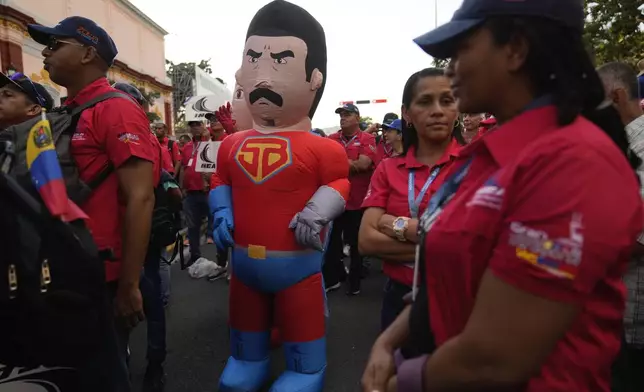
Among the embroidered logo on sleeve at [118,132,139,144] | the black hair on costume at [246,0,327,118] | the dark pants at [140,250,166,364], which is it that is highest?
the black hair on costume at [246,0,327,118]

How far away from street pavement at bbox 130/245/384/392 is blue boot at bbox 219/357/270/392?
0.46 metres

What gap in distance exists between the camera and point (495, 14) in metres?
0.94

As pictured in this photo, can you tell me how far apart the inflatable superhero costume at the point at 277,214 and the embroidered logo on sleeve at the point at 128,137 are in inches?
31.3

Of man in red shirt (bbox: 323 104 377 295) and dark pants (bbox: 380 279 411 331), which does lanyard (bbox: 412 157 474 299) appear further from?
man in red shirt (bbox: 323 104 377 295)

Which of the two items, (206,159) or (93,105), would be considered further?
(206,159)

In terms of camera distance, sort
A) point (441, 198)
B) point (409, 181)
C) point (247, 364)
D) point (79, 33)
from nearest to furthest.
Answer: point (441, 198) < point (79, 33) < point (409, 181) < point (247, 364)

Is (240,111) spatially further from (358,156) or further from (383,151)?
(383,151)

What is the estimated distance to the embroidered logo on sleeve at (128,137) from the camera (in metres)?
1.89

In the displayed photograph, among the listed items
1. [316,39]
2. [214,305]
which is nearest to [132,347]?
[214,305]

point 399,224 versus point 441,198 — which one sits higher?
point 441,198

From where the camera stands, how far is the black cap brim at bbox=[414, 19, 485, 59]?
979 millimetres

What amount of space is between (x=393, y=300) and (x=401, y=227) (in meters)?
0.44

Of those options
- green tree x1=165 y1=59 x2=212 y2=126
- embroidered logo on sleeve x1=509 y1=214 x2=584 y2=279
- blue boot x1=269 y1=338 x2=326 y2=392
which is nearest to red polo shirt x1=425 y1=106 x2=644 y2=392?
embroidered logo on sleeve x1=509 y1=214 x2=584 y2=279

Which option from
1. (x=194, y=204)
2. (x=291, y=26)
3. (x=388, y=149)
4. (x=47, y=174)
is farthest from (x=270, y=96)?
(x=194, y=204)
